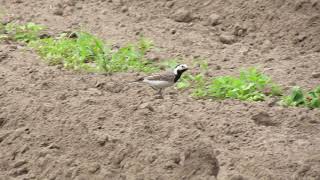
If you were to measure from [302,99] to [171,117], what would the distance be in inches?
50.5

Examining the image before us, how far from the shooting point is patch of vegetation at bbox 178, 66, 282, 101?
7598 mm

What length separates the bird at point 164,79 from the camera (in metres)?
7.52

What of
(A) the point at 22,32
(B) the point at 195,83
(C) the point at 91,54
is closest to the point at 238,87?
(B) the point at 195,83

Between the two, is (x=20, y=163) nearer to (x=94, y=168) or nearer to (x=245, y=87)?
(x=94, y=168)

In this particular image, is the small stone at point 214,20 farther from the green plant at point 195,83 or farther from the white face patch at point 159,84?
the white face patch at point 159,84

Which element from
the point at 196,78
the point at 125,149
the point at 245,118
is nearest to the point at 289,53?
the point at 196,78

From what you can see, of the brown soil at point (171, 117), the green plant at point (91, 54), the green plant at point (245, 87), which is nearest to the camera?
the brown soil at point (171, 117)

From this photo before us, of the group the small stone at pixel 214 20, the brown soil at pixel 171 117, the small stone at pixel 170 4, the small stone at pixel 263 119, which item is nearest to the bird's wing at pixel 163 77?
the brown soil at pixel 171 117

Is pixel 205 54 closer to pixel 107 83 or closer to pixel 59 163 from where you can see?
pixel 107 83

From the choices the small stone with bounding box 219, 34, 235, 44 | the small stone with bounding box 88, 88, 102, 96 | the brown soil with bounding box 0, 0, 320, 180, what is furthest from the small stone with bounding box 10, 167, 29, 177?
the small stone with bounding box 219, 34, 235, 44

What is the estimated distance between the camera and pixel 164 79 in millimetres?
7520

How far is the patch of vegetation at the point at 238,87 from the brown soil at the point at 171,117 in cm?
18

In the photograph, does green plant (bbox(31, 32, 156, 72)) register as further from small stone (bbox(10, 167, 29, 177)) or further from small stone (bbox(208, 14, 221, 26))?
small stone (bbox(10, 167, 29, 177))

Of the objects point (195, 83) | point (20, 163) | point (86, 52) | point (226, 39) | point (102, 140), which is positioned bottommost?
point (226, 39)
